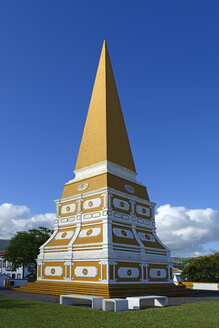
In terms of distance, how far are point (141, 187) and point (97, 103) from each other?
33.3ft

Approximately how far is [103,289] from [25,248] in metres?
16.8

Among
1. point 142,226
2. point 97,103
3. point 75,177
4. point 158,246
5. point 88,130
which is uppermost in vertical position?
point 97,103

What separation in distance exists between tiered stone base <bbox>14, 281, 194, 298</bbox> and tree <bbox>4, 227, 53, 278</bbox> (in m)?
9.56

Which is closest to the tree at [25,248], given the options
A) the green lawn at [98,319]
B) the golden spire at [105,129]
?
the golden spire at [105,129]

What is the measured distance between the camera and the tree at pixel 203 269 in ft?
128

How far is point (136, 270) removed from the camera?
840 inches

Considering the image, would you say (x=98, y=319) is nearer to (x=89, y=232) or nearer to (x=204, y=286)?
(x=89, y=232)

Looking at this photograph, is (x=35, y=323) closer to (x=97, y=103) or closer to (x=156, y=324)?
(x=156, y=324)

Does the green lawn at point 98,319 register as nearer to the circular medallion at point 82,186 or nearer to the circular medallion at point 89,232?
the circular medallion at point 89,232

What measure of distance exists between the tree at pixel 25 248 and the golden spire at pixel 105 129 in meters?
11.4

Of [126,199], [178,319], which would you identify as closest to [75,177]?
[126,199]

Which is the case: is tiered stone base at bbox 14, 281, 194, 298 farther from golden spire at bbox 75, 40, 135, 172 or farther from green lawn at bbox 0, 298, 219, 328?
golden spire at bbox 75, 40, 135, 172

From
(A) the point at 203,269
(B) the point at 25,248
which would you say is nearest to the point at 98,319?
(B) the point at 25,248

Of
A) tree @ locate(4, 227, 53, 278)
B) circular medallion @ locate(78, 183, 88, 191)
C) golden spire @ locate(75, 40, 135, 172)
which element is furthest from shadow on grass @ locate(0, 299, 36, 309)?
tree @ locate(4, 227, 53, 278)
